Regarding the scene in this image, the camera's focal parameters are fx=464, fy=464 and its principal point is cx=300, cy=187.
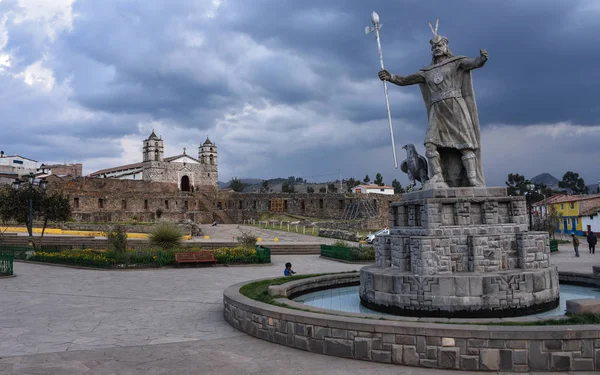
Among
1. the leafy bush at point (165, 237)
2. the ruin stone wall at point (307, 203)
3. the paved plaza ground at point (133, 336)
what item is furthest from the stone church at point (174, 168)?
the paved plaza ground at point (133, 336)

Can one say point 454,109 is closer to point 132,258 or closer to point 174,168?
point 132,258

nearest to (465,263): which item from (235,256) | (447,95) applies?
(447,95)

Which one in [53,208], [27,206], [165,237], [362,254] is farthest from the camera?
[53,208]

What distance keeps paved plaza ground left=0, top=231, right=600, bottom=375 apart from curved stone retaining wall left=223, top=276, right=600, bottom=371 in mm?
144

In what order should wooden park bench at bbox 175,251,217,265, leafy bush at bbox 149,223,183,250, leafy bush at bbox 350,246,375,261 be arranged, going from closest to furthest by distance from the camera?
wooden park bench at bbox 175,251,217,265
leafy bush at bbox 350,246,375,261
leafy bush at bbox 149,223,183,250

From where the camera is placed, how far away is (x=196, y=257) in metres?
17.7

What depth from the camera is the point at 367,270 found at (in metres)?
7.85

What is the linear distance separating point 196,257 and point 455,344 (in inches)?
547

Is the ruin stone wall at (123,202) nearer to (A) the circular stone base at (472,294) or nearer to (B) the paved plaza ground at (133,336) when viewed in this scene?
(B) the paved plaza ground at (133,336)

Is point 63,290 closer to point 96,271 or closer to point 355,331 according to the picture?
point 96,271

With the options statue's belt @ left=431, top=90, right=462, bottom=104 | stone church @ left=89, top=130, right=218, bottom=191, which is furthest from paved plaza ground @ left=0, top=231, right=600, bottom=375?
stone church @ left=89, top=130, right=218, bottom=191

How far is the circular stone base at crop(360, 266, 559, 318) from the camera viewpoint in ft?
21.6

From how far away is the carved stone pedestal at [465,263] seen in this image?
663 centimetres

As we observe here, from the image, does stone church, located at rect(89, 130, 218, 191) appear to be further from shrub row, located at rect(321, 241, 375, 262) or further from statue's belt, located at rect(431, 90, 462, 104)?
statue's belt, located at rect(431, 90, 462, 104)
